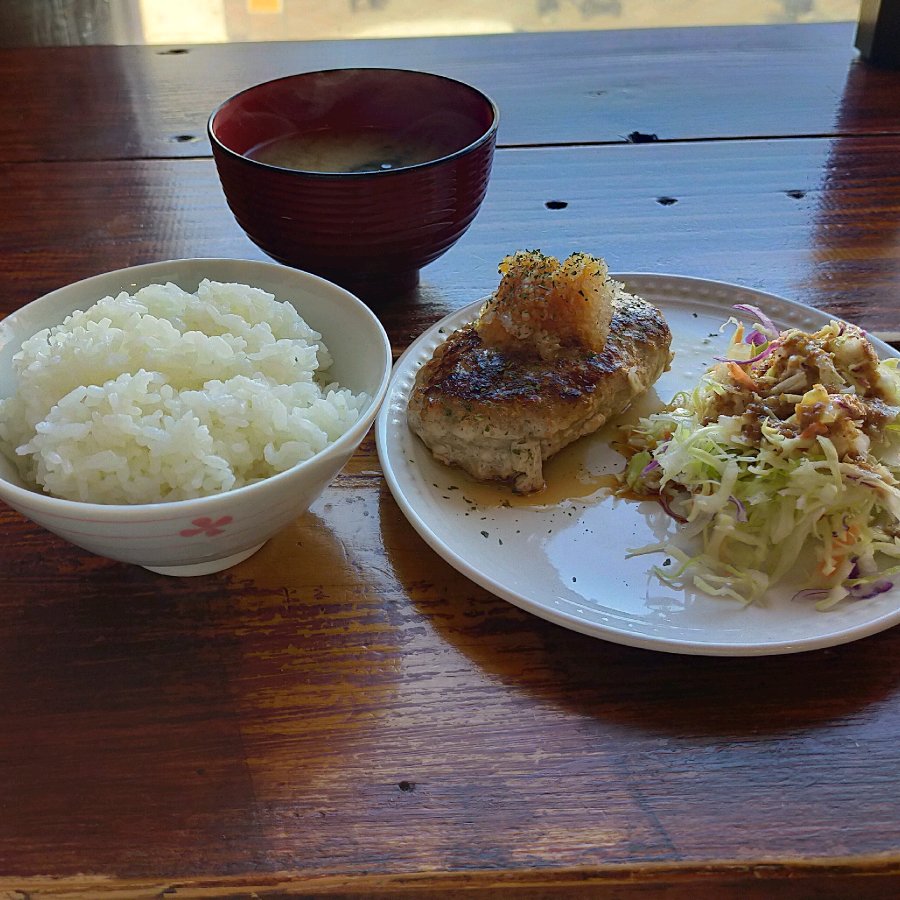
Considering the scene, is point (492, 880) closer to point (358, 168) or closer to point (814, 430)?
point (814, 430)

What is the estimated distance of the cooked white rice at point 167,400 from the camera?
1055 millimetres

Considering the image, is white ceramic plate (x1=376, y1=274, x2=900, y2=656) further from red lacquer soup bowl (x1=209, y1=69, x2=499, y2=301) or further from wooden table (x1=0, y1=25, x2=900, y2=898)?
red lacquer soup bowl (x1=209, y1=69, x2=499, y2=301)

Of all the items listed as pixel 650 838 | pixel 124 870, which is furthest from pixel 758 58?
pixel 124 870

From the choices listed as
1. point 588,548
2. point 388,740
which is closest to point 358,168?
point 588,548

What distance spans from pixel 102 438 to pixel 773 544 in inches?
35.5

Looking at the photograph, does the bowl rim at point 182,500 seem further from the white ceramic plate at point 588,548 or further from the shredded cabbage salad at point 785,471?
the shredded cabbage salad at point 785,471

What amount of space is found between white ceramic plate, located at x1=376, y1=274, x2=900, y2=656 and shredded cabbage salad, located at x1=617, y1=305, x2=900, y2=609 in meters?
0.03

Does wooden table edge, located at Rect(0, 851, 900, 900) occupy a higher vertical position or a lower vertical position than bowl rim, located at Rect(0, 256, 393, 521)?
lower

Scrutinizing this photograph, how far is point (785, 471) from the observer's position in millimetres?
1303

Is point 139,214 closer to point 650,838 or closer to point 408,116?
point 408,116

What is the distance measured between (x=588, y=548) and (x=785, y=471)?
0.32m

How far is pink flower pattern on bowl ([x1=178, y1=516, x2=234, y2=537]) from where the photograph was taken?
→ 1005 millimetres

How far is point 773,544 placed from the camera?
4.13 ft

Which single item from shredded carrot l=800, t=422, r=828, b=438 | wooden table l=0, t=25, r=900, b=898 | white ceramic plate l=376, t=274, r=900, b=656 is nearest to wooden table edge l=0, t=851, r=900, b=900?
wooden table l=0, t=25, r=900, b=898
